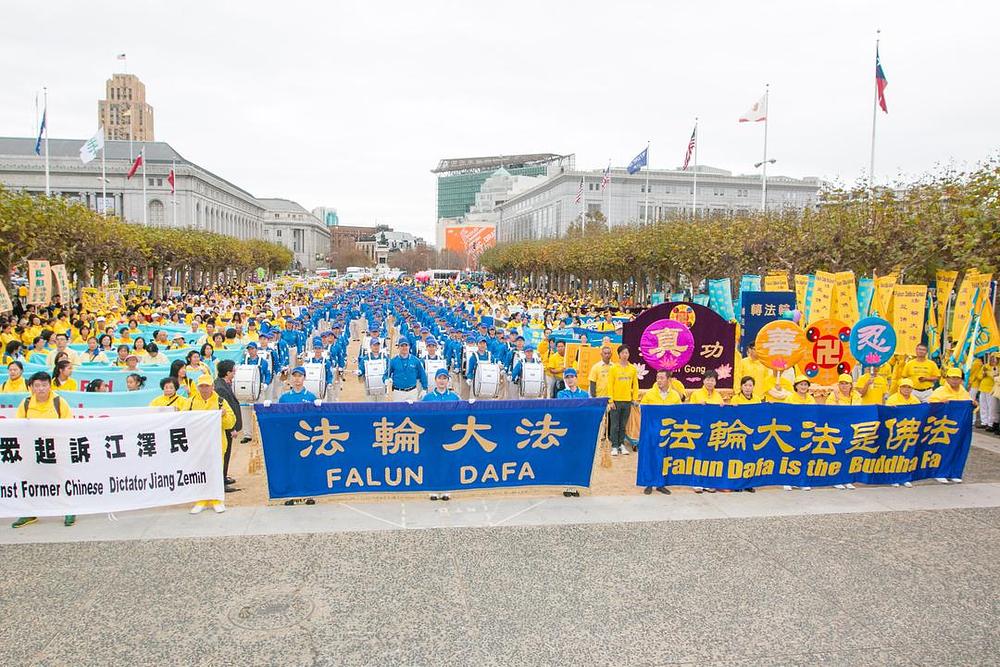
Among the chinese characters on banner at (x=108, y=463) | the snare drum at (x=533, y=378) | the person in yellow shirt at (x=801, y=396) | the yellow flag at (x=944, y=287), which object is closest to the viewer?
the chinese characters on banner at (x=108, y=463)

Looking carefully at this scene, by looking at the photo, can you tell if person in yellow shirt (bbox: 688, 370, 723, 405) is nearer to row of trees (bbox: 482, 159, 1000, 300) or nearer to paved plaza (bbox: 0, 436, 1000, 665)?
paved plaza (bbox: 0, 436, 1000, 665)

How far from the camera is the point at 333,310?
1332 inches

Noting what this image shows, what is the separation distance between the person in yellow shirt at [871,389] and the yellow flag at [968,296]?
2784mm

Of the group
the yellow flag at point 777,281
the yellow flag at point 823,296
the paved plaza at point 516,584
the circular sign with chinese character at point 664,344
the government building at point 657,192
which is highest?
the government building at point 657,192

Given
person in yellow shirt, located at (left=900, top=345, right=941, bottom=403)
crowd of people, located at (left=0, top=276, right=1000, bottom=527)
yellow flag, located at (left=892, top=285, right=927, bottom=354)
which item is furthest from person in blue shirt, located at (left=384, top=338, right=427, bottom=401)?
yellow flag, located at (left=892, top=285, right=927, bottom=354)

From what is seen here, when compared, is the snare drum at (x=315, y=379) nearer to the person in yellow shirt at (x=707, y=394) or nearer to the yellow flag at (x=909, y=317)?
the person in yellow shirt at (x=707, y=394)

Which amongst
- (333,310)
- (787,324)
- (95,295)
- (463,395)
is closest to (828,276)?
(787,324)

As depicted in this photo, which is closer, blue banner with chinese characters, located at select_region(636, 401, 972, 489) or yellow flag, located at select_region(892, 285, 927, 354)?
blue banner with chinese characters, located at select_region(636, 401, 972, 489)

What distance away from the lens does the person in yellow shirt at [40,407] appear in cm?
812

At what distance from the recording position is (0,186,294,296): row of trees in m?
21.5

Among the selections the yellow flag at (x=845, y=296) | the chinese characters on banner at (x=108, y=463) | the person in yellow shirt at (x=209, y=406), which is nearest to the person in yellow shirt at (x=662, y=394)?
the person in yellow shirt at (x=209, y=406)

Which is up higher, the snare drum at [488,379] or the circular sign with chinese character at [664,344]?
the circular sign with chinese character at [664,344]

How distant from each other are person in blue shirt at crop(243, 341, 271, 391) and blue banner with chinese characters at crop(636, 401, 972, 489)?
23.5 feet

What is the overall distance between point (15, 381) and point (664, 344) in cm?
913
